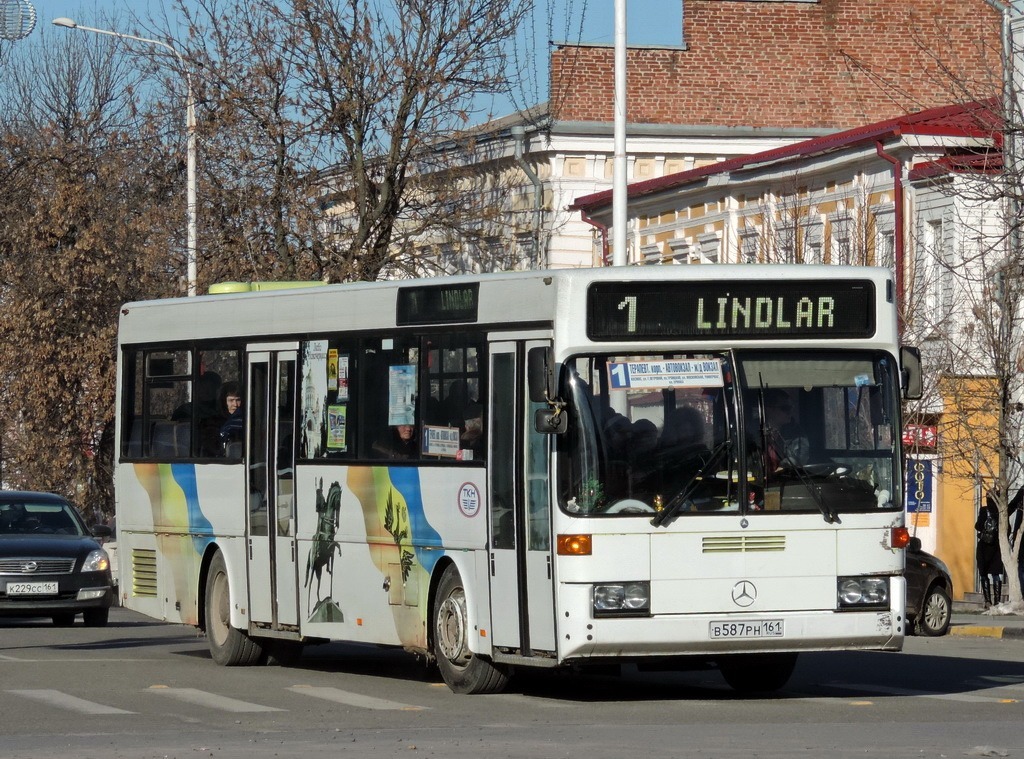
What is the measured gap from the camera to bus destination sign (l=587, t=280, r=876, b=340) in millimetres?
13797

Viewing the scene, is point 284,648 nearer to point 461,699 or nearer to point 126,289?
point 461,699

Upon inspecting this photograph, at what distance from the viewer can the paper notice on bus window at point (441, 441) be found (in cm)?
1480

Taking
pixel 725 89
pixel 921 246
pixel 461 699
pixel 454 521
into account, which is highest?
pixel 725 89

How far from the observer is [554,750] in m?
11.3

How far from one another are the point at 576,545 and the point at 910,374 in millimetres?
2578

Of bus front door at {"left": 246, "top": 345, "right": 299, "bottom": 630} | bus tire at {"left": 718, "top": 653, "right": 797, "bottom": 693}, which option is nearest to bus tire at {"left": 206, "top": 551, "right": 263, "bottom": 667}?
bus front door at {"left": 246, "top": 345, "right": 299, "bottom": 630}

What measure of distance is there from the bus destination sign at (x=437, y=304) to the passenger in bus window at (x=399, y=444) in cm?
73

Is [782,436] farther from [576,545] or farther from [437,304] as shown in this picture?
[437,304]

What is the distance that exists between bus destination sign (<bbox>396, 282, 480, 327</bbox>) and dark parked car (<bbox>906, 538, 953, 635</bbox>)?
10190mm

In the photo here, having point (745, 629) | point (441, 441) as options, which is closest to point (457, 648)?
point (441, 441)

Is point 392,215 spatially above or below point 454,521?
above

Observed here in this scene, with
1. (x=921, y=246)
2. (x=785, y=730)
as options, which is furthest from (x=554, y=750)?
(x=921, y=246)

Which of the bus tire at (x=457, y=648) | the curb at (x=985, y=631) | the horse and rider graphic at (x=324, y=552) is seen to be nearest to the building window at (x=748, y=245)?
the curb at (x=985, y=631)

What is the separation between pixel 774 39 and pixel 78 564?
27.4 m
